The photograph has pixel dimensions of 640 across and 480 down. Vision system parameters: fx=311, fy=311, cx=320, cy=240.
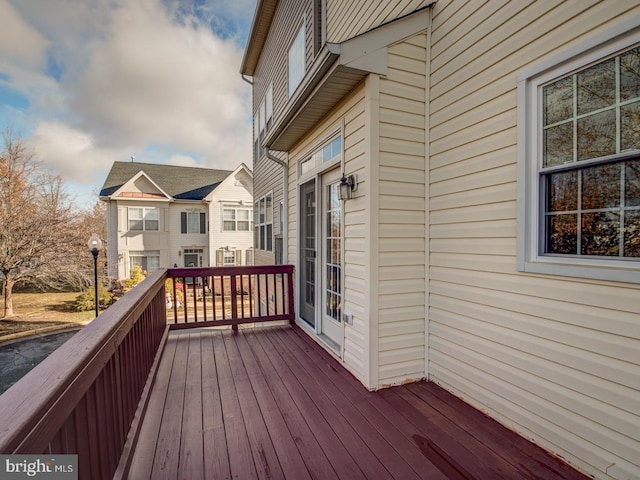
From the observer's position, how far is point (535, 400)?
76.0 inches

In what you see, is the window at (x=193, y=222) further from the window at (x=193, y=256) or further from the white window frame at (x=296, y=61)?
the white window frame at (x=296, y=61)

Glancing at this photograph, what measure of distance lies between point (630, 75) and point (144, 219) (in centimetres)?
1715

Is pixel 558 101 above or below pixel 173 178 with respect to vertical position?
below

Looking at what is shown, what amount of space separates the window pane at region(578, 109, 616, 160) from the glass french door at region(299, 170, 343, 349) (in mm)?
1977

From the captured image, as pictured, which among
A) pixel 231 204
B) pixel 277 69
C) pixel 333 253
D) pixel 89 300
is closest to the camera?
pixel 333 253

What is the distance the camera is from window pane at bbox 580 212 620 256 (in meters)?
1.63

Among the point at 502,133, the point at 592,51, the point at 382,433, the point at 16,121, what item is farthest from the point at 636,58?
the point at 16,121

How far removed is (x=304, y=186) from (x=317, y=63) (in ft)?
6.12

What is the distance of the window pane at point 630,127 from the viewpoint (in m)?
1.53

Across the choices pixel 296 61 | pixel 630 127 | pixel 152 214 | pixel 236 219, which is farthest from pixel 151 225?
pixel 630 127

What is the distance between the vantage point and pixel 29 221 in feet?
34.3

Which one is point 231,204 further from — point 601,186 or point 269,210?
point 601,186

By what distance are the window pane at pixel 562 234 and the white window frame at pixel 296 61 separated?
15.5ft

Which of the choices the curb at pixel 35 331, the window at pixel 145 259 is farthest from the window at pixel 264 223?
the window at pixel 145 259
